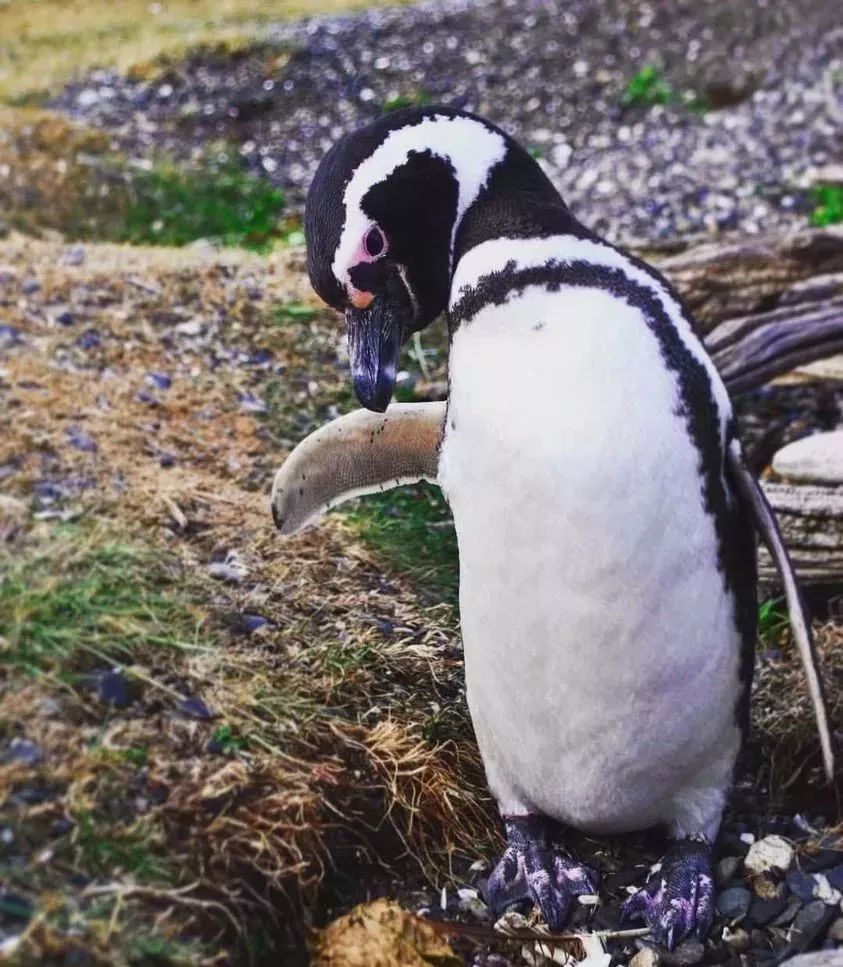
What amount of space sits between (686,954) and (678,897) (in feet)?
0.30

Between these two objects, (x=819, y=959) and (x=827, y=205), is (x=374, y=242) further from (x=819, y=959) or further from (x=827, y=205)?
(x=827, y=205)

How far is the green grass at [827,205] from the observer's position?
5500 mm

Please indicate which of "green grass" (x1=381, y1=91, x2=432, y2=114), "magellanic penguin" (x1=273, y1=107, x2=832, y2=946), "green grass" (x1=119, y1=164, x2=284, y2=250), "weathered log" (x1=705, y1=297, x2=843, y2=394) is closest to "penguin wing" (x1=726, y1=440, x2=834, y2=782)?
"magellanic penguin" (x1=273, y1=107, x2=832, y2=946)

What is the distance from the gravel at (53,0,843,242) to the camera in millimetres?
6188

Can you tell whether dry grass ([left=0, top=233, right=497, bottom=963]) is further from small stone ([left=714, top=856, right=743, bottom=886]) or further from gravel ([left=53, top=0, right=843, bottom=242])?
gravel ([left=53, top=0, right=843, bottom=242])

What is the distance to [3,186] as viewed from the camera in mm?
6207

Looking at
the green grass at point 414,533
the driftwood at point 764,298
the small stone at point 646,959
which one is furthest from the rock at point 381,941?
the driftwood at point 764,298

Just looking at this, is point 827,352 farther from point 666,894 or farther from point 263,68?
point 263,68

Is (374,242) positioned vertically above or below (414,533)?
above

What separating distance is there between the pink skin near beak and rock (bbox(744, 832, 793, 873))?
3.92ft

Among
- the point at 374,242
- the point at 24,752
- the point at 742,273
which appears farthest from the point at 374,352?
the point at 742,273

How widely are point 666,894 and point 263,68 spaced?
707 cm

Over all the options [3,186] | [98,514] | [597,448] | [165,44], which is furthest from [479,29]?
[597,448]

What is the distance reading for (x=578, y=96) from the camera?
7398 mm
